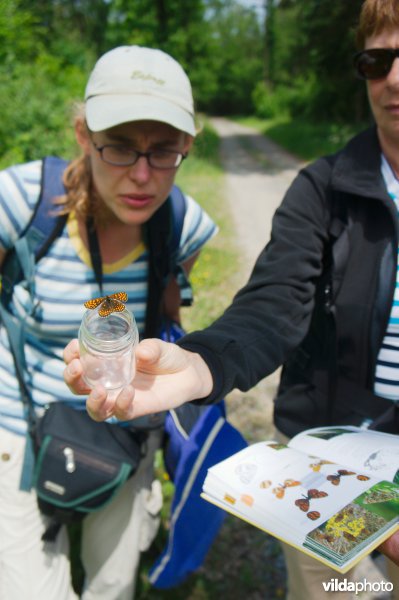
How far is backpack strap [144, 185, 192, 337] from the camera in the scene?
2006mm

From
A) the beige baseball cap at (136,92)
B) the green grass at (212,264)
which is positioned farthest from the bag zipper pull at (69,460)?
the green grass at (212,264)

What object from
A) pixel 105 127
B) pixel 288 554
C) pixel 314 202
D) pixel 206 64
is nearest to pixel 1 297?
pixel 105 127

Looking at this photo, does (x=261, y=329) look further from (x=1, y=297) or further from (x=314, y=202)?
(x=1, y=297)

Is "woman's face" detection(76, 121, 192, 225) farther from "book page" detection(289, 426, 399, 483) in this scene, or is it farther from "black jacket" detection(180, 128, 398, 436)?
"book page" detection(289, 426, 399, 483)

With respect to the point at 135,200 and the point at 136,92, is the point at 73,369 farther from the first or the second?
the point at 136,92

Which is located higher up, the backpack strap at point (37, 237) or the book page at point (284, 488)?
the backpack strap at point (37, 237)

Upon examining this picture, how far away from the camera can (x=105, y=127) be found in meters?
1.73

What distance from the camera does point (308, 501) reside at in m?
1.25

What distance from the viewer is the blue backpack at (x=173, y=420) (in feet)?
6.10

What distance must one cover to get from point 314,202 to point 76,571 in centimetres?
219

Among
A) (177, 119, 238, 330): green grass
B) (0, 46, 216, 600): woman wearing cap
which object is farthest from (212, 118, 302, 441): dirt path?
(0, 46, 216, 600): woman wearing cap

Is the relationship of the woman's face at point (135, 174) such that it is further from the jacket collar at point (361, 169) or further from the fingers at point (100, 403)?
the fingers at point (100, 403)

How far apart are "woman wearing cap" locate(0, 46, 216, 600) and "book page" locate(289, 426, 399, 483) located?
0.87 m

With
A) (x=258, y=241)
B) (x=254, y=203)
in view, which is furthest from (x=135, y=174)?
(x=254, y=203)
